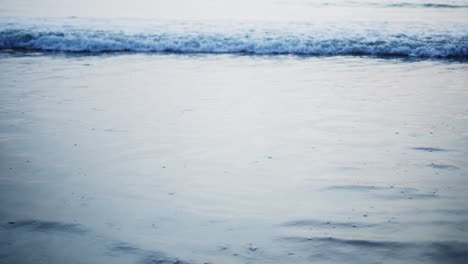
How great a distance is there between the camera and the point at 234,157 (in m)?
4.52

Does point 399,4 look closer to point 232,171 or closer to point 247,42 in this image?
point 247,42

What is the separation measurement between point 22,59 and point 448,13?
60.2ft

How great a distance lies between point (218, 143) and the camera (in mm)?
4953

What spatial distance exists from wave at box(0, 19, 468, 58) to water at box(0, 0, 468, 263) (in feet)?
1.05

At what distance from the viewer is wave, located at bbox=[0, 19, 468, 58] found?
11.7m

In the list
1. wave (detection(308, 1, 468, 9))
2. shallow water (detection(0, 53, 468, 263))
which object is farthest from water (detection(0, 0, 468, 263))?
wave (detection(308, 1, 468, 9))

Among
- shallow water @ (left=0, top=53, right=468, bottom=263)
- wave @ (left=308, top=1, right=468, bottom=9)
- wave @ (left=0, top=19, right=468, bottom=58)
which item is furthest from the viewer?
wave @ (left=308, top=1, right=468, bottom=9)

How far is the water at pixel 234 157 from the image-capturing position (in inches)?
115

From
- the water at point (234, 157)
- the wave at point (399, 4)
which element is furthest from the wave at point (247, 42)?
the wave at point (399, 4)

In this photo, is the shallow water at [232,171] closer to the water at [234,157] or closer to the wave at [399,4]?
the water at [234,157]

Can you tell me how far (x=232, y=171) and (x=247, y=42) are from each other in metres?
8.76

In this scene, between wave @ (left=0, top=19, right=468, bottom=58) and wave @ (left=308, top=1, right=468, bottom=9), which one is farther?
wave @ (left=308, top=1, right=468, bottom=9)

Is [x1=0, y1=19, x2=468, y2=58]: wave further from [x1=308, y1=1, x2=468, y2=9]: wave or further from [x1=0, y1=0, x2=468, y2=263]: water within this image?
[x1=308, y1=1, x2=468, y2=9]: wave

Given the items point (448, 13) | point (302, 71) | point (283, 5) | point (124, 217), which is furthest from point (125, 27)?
point (448, 13)
